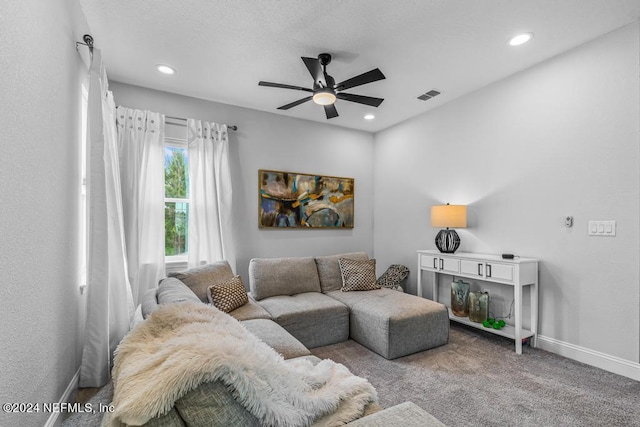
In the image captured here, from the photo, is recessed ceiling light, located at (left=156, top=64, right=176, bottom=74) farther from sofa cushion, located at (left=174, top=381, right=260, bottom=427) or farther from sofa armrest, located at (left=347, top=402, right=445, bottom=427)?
sofa armrest, located at (left=347, top=402, right=445, bottom=427)

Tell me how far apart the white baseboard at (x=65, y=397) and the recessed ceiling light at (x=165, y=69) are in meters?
2.72

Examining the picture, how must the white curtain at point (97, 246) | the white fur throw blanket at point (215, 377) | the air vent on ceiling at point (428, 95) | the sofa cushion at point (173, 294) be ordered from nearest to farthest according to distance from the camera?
the white fur throw blanket at point (215, 377) < the sofa cushion at point (173, 294) < the white curtain at point (97, 246) < the air vent on ceiling at point (428, 95)

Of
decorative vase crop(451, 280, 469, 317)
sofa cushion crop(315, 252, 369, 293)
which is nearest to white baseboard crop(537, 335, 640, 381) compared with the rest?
decorative vase crop(451, 280, 469, 317)

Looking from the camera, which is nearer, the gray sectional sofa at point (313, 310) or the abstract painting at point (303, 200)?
the gray sectional sofa at point (313, 310)

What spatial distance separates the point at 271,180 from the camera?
4.17 m

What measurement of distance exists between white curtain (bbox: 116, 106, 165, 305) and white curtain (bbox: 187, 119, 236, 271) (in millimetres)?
330

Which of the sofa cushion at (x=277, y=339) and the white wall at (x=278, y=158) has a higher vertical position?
the white wall at (x=278, y=158)

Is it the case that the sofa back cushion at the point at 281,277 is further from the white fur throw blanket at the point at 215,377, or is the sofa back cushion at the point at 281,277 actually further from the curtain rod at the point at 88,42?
the curtain rod at the point at 88,42

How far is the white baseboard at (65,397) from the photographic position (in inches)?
65.2

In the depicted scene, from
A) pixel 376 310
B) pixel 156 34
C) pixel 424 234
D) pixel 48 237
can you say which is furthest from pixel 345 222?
pixel 48 237

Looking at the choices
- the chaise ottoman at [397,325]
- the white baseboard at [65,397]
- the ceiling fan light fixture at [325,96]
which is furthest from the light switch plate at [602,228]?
the white baseboard at [65,397]

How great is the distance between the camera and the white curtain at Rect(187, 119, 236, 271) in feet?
11.9

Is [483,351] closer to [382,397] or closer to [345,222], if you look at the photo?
[382,397]

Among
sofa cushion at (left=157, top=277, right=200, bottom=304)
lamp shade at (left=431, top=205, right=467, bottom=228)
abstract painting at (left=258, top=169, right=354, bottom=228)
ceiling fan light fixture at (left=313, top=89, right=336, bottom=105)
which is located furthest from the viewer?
abstract painting at (left=258, top=169, right=354, bottom=228)
